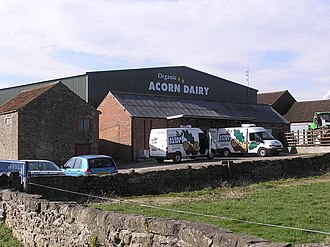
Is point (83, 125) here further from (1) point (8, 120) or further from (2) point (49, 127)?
(1) point (8, 120)

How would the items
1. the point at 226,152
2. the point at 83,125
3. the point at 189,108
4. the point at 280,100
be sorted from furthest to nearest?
the point at 280,100 → the point at 189,108 → the point at 226,152 → the point at 83,125

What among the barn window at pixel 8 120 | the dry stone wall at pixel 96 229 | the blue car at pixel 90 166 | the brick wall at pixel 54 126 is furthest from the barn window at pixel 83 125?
the dry stone wall at pixel 96 229

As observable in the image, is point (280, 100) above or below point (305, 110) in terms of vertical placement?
above

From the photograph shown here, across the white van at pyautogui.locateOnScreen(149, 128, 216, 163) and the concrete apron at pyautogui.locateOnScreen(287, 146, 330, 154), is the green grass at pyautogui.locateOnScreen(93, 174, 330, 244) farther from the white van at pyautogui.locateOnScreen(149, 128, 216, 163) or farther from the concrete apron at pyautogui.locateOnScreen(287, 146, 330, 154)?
the concrete apron at pyautogui.locateOnScreen(287, 146, 330, 154)

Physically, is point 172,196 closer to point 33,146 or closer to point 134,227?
point 134,227

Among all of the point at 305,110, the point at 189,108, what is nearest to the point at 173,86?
the point at 189,108

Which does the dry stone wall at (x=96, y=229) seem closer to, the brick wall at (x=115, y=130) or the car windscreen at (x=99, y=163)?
the car windscreen at (x=99, y=163)

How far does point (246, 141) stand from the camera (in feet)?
128

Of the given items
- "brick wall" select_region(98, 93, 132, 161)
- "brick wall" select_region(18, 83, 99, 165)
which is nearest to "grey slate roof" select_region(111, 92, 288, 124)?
"brick wall" select_region(98, 93, 132, 161)

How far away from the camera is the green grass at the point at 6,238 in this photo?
34.5 ft

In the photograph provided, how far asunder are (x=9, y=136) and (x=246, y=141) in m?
18.1

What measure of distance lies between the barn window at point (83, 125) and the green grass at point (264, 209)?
21.1 meters

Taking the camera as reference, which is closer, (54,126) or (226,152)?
(54,126)

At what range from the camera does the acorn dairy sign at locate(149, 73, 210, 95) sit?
4848 centimetres
